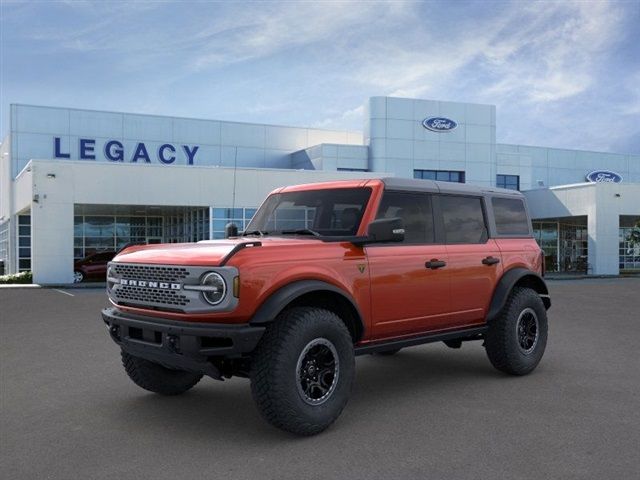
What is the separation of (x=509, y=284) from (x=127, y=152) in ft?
122

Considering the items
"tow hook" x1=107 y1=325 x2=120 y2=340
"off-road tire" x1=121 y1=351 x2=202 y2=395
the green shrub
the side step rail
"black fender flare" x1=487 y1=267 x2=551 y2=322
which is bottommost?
the green shrub

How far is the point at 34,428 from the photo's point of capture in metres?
5.14

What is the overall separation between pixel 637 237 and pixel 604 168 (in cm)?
1855

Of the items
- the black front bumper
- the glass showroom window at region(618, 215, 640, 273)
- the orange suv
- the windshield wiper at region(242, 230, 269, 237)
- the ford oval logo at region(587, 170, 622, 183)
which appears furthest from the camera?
the ford oval logo at region(587, 170, 622, 183)

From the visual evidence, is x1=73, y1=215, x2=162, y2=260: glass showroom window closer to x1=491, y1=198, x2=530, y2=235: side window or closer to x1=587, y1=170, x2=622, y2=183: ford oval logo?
x1=491, y1=198, x2=530, y2=235: side window

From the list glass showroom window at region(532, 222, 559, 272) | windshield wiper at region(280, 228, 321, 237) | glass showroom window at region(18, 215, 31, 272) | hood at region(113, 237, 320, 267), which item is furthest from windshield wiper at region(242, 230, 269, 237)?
glass showroom window at region(532, 222, 559, 272)

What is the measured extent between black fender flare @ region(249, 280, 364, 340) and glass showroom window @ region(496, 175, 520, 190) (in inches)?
1684

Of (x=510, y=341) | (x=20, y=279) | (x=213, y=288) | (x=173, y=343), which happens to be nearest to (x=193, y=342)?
(x=173, y=343)

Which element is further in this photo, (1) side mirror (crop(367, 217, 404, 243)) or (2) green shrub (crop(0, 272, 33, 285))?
(2) green shrub (crop(0, 272, 33, 285))

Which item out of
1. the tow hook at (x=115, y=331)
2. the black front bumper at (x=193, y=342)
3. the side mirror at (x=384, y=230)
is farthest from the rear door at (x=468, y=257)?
the tow hook at (x=115, y=331)

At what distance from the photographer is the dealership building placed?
27391mm

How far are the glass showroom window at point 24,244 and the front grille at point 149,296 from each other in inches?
1252

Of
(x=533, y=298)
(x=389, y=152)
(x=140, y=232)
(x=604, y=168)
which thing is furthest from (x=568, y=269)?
(x=533, y=298)

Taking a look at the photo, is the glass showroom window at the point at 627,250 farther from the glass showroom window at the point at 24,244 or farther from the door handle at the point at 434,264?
the door handle at the point at 434,264
